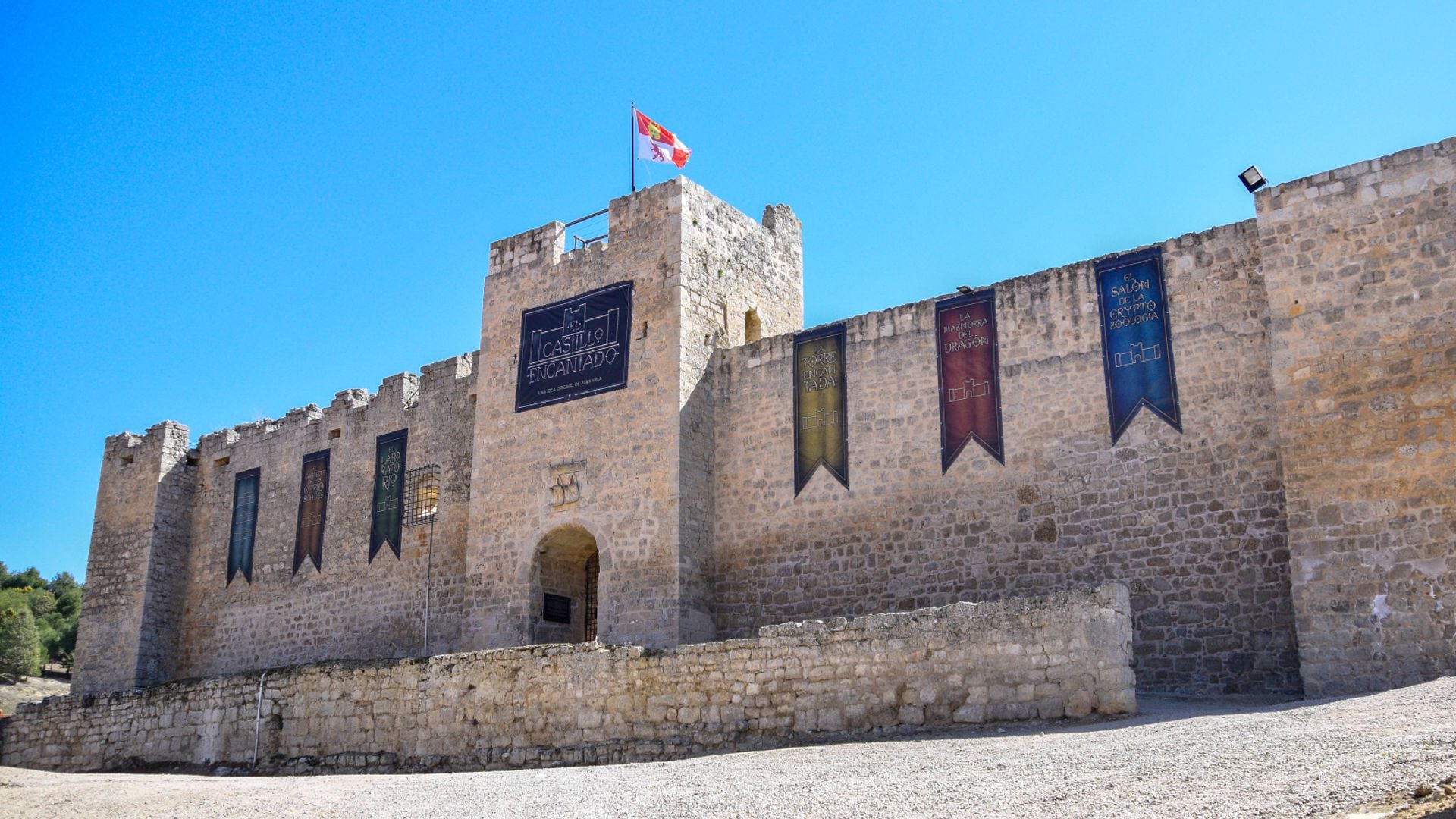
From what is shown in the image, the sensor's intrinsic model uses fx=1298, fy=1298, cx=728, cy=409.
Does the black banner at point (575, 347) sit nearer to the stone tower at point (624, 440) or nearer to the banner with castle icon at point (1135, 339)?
the stone tower at point (624, 440)

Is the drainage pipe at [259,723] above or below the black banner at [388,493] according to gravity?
below

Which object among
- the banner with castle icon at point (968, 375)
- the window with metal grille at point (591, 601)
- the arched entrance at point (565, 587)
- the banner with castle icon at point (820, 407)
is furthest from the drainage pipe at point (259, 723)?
the banner with castle icon at point (968, 375)

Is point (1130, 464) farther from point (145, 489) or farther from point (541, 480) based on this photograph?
point (145, 489)

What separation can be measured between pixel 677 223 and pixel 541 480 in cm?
367

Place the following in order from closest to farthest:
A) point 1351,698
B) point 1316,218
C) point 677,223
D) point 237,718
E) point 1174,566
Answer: point 1351,698, point 1316,218, point 1174,566, point 237,718, point 677,223

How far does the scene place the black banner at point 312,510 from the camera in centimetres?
2048

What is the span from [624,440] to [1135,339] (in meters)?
6.11

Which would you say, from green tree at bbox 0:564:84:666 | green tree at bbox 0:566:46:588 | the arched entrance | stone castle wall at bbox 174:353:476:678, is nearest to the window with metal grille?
the arched entrance

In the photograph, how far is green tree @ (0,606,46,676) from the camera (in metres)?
30.7

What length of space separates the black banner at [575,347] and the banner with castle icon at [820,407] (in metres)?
2.24

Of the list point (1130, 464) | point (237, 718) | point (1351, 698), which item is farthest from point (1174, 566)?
point (237, 718)

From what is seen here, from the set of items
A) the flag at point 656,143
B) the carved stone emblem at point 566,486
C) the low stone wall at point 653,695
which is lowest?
the low stone wall at point 653,695

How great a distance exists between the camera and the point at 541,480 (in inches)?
648

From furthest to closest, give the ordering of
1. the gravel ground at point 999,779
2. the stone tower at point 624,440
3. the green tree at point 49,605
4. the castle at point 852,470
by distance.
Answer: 1. the green tree at point 49,605
2. the stone tower at point 624,440
3. the castle at point 852,470
4. the gravel ground at point 999,779
